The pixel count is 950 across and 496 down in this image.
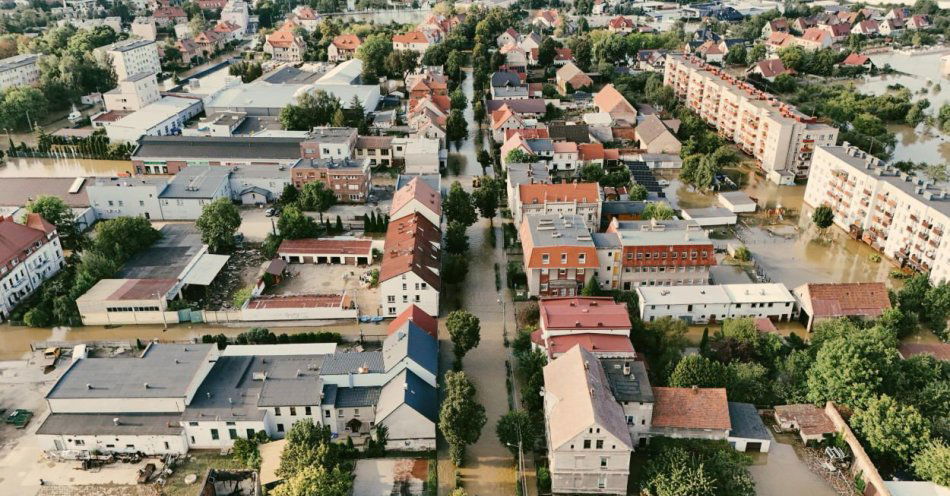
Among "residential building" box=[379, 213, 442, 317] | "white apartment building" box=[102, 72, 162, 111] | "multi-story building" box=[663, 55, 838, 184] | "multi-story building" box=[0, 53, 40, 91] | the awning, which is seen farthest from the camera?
"multi-story building" box=[0, 53, 40, 91]

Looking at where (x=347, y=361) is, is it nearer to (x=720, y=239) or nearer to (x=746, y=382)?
(x=746, y=382)

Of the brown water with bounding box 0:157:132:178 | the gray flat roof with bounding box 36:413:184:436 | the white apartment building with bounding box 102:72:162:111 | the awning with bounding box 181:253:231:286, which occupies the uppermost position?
the white apartment building with bounding box 102:72:162:111

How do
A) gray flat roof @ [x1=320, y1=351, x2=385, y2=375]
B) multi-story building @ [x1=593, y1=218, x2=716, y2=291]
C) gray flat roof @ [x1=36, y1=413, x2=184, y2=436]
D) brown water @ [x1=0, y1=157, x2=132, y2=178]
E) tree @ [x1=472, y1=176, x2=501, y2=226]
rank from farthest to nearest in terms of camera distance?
brown water @ [x1=0, y1=157, x2=132, y2=178] < tree @ [x1=472, y1=176, x2=501, y2=226] < multi-story building @ [x1=593, y1=218, x2=716, y2=291] < gray flat roof @ [x1=320, y1=351, x2=385, y2=375] < gray flat roof @ [x1=36, y1=413, x2=184, y2=436]

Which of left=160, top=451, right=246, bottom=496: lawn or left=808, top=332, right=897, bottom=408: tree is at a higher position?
left=808, top=332, right=897, bottom=408: tree

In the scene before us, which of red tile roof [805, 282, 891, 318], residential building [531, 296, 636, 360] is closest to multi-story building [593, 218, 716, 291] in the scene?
residential building [531, 296, 636, 360]

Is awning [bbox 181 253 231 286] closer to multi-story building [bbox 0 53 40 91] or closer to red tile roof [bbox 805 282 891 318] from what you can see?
red tile roof [bbox 805 282 891 318]

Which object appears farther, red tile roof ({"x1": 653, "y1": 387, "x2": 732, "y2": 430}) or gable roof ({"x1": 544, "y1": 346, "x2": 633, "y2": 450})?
red tile roof ({"x1": 653, "y1": 387, "x2": 732, "y2": 430})

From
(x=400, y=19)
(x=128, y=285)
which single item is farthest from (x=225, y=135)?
(x=400, y=19)
